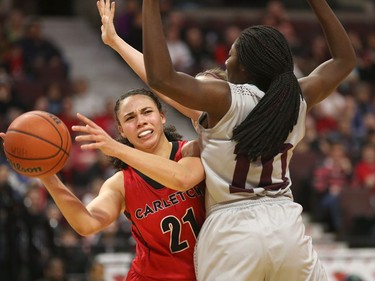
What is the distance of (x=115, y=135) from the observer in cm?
1201

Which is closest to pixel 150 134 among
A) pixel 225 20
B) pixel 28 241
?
pixel 28 241

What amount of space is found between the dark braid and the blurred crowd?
5.56 m

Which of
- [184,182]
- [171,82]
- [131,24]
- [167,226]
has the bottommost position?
[131,24]

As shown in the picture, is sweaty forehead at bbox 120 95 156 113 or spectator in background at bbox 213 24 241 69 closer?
sweaty forehead at bbox 120 95 156 113

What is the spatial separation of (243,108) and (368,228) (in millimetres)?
8066

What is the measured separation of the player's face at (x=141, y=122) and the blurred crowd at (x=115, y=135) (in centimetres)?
495

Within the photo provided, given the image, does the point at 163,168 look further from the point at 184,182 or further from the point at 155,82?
the point at 155,82

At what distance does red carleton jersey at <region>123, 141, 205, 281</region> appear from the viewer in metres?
4.40

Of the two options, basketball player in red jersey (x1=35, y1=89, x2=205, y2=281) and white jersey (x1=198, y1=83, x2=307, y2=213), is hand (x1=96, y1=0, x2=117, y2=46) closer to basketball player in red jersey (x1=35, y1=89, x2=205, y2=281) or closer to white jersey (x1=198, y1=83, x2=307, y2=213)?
basketball player in red jersey (x1=35, y1=89, x2=205, y2=281)

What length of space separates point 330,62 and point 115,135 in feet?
26.0

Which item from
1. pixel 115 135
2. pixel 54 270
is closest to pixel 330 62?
pixel 54 270

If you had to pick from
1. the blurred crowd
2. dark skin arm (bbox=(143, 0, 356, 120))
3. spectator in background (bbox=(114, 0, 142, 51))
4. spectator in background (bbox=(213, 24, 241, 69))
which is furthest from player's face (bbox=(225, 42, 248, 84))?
spectator in background (bbox=(213, 24, 241, 69))

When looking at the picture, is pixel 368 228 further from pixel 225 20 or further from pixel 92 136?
pixel 92 136

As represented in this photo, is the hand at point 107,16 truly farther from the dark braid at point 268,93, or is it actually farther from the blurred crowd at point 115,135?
the blurred crowd at point 115,135
